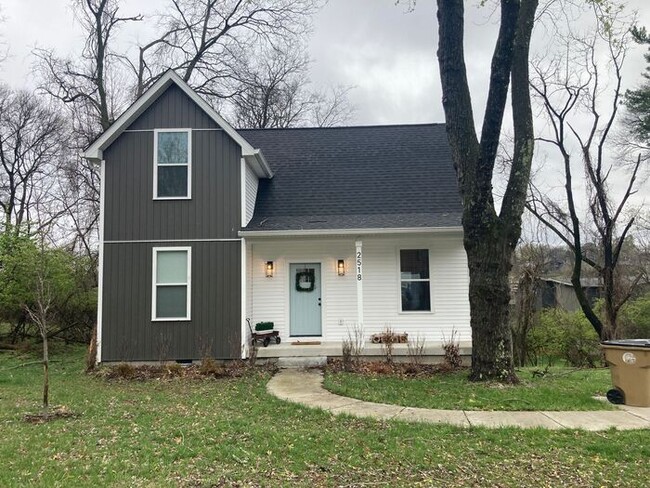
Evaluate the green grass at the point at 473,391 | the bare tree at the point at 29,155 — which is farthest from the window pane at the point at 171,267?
the bare tree at the point at 29,155

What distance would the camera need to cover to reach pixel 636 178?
15.7 meters

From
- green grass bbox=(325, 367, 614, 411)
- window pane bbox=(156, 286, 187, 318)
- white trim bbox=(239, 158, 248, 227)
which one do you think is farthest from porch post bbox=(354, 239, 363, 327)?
window pane bbox=(156, 286, 187, 318)

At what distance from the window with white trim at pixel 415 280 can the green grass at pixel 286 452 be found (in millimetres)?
5661

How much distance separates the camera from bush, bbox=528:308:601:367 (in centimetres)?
1375

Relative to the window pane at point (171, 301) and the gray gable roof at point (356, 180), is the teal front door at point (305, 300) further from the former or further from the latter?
the window pane at point (171, 301)

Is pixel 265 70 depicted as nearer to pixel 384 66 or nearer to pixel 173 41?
pixel 173 41

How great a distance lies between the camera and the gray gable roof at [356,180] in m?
11.2

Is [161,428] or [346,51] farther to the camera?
[346,51]

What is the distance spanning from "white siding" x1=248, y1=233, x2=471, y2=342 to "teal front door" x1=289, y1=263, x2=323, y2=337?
15cm

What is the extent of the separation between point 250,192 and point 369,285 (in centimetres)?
371

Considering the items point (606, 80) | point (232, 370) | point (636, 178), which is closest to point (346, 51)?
point (606, 80)

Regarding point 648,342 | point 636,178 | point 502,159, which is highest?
point 502,159

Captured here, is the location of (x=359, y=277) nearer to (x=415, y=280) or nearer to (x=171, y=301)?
(x=415, y=280)

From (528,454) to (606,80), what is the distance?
15.4 metres
